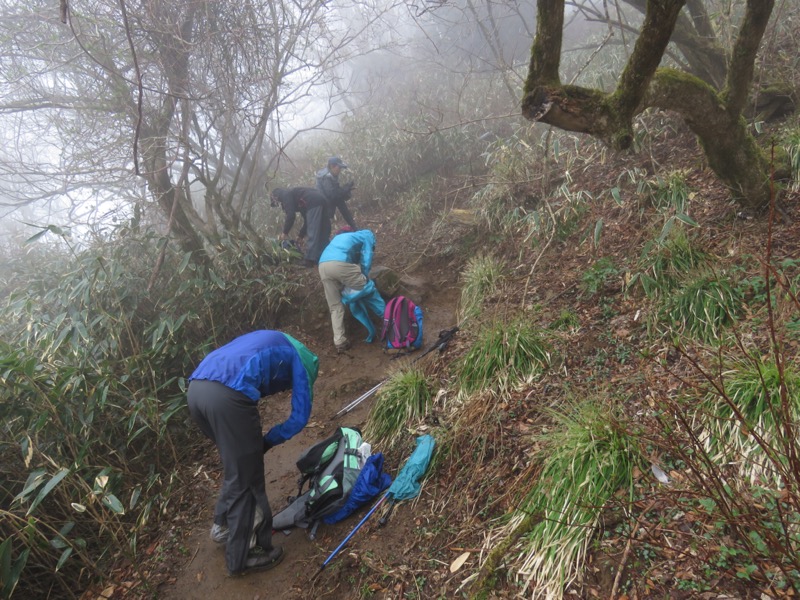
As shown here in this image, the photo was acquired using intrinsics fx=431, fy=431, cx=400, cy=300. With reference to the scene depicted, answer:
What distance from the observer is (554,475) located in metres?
2.53

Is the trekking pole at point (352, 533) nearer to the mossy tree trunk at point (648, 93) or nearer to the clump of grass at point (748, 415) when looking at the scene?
the clump of grass at point (748, 415)

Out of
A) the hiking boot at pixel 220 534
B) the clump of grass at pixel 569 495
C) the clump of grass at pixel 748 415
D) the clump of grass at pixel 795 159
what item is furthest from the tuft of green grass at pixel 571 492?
the clump of grass at pixel 795 159

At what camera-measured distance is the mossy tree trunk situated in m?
2.65

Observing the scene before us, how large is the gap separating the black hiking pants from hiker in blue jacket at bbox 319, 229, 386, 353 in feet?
9.52

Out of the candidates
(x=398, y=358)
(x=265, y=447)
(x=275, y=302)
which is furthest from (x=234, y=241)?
(x=265, y=447)

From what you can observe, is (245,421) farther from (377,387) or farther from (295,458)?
(377,387)

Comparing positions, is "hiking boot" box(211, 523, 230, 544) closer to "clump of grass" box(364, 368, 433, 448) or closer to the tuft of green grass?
Answer: "clump of grass" box(364, 368, 433, 448)

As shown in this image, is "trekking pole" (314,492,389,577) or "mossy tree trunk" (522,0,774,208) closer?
"mossy tree trunk" (522,0,774,208)

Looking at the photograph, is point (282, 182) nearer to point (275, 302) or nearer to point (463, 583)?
point (275, 302)

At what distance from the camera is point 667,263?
3846mm

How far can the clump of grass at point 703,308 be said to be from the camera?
3141 mm

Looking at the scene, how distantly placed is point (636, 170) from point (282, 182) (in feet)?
26.6

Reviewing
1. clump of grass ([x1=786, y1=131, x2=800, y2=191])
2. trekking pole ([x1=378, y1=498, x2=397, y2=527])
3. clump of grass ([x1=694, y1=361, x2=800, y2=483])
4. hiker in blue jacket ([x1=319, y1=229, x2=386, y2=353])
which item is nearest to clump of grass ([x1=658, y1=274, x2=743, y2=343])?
clump of grass ([x1=694, y1=361, x2=800, y2=483])

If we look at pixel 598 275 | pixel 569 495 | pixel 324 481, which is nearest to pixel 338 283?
pixel 324 481
